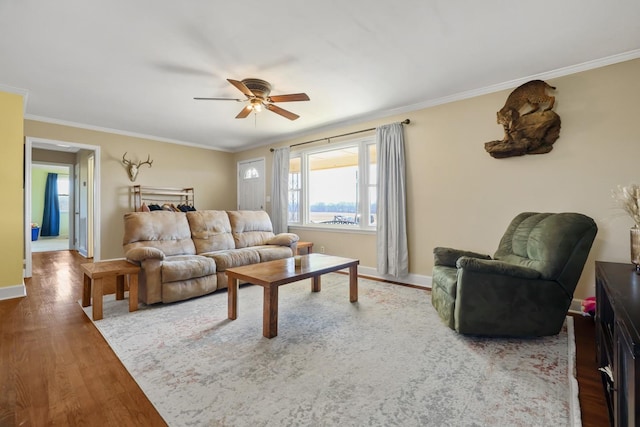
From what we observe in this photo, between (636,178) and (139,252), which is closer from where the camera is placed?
(636,178)

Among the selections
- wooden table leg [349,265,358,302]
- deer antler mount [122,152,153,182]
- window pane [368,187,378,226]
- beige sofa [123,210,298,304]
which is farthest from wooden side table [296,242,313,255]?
deer antler mount [122,152,153,182]

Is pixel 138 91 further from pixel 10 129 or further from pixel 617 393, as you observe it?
pixel 617 393

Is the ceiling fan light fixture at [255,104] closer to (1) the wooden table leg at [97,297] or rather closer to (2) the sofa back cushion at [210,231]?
(2) the sofa back cushion at [210,231]

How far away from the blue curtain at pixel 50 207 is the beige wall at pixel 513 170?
34.2 ft

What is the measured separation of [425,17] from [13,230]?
4.90m

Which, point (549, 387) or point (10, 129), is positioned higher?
point (10, 129)

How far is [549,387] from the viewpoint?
5.75 ft

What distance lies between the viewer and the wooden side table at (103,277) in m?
2.79

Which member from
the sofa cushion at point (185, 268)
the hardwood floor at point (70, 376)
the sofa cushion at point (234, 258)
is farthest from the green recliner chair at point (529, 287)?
the sofa cushion at point (185, 268)

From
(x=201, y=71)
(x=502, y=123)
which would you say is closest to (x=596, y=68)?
(x=502, y=123)

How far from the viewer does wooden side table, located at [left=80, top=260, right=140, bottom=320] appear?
2789mm

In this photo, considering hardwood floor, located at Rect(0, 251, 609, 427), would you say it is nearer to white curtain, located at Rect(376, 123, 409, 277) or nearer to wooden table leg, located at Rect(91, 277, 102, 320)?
wooden table leg, located at Rect(91, 277, 102, 320)

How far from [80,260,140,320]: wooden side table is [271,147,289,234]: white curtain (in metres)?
2.84

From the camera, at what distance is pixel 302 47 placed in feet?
8.43
